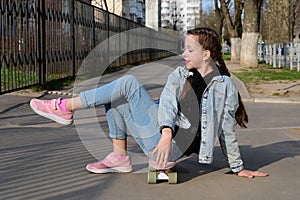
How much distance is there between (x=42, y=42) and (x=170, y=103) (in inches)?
358

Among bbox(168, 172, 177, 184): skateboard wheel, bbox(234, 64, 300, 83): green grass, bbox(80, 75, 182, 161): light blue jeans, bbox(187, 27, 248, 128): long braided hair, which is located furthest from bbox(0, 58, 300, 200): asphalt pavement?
Answer: bbox(234, 64, 300, 83): green grass

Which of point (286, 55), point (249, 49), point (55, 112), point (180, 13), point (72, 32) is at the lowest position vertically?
point (286, 55)

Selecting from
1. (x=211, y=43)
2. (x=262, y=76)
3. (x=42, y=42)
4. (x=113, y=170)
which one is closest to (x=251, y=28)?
(x=262, y=76)

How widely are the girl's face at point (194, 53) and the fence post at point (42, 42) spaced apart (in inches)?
338

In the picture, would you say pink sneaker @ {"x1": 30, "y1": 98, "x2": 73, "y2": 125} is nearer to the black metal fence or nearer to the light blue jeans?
the light blue jeans

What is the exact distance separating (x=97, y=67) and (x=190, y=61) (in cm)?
1176

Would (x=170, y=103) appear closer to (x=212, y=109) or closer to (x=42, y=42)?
(x=212, y=109)

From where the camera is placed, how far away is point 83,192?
457 cm

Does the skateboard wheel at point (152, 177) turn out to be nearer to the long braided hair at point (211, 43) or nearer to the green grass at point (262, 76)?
the long braided hair at point (211, 43)

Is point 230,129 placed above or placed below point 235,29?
below

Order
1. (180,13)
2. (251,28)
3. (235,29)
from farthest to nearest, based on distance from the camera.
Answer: (180,13), (235,29), (251,28)

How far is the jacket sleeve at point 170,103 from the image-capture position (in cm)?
464

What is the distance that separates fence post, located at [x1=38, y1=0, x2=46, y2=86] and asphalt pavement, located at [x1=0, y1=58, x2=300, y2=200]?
4.64 metres

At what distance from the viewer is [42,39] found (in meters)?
13.3
